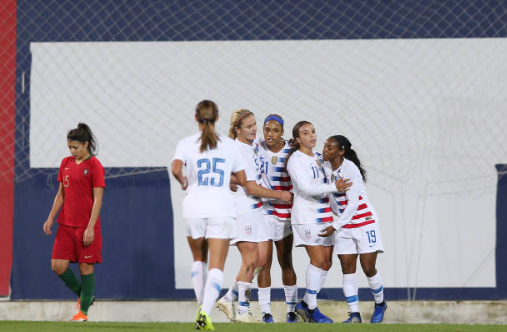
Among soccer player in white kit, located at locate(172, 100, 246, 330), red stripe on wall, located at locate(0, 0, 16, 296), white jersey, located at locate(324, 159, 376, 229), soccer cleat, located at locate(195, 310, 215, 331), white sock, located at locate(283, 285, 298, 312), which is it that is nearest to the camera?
soccer cleat, located at locate(195, 310, 215, 331)

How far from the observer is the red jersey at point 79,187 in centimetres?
720

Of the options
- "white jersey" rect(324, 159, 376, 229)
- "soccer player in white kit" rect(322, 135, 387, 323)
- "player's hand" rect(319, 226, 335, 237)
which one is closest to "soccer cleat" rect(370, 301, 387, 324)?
"soccer player in white kit" rect(322, 135, 387, 323)

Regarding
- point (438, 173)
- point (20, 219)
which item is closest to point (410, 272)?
point (438, 173)

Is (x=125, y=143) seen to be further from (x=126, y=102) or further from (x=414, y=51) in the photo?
(x=414, y=51)

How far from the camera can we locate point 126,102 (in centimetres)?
948

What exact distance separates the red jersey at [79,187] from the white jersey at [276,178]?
1.54 metres

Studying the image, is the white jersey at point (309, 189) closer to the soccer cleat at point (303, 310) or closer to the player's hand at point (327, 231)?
the player's hand at point (327, 231)

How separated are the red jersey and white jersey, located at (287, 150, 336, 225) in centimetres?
179

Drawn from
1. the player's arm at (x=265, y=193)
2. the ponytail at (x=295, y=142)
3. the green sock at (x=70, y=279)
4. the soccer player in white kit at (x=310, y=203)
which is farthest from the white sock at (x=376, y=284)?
the green sock at (x=70, y=279)

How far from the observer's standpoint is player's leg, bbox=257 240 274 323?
743cm

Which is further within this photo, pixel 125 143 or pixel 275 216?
pixel 125 143

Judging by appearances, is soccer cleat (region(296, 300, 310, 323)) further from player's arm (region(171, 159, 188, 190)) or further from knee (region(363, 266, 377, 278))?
player's arm (region(171, 159, 188, 190))

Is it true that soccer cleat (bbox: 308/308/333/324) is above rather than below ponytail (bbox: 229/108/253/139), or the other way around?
→ below

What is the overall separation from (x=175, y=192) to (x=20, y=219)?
6.21 feet
